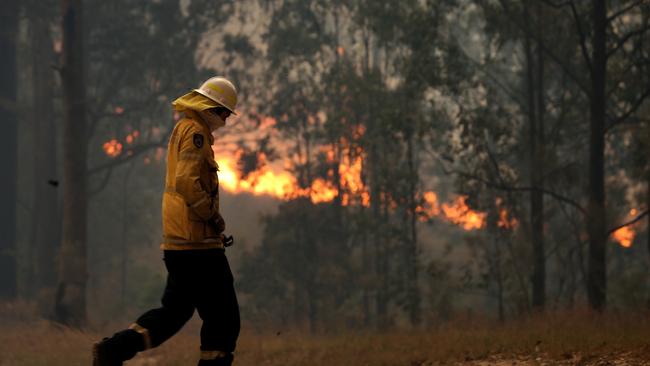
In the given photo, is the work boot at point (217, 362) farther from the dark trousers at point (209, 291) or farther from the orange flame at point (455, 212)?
the orange flame at point (455, 212)

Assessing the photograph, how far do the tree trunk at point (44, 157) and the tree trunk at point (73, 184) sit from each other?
7.05 meters

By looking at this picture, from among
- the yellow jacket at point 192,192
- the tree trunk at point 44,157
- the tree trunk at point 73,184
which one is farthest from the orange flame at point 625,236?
the yellow jacket at point 192,192

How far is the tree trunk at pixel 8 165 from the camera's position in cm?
2614

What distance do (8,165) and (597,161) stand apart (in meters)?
16.8

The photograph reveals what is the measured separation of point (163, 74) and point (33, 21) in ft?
12.5

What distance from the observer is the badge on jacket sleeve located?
5586 millimetres

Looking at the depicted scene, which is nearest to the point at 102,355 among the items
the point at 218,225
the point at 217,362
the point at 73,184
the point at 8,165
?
the point at 217,362

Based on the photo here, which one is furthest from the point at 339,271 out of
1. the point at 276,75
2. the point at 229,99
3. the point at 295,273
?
the point at 229,99

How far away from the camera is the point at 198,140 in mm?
5598

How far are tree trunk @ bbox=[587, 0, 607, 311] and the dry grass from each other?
450 centimetres

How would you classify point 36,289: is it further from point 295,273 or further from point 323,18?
point 323,18

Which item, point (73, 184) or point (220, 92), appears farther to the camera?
point (73, 184)

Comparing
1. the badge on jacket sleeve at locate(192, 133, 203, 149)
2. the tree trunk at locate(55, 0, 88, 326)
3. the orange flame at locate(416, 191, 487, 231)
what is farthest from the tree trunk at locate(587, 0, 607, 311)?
the badge on jacket sleeve at locate(192, 133, 203, 149)

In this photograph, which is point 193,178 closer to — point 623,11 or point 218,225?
point 218,225
